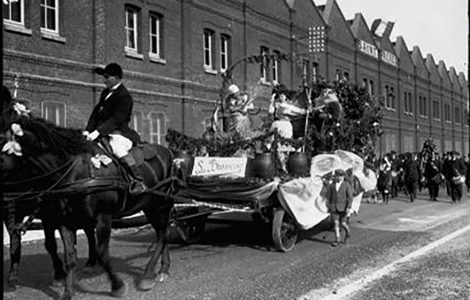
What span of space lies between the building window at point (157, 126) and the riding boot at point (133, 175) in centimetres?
1272

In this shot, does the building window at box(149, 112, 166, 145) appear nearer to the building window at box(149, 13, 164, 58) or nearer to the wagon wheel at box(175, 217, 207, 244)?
the building window at box(149, 13, 164, 58)

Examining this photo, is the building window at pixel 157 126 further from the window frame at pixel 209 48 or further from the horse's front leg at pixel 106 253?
the horse's front leg at pixel 106 253

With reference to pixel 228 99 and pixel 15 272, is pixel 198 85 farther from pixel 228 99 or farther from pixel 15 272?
pixel 15 272

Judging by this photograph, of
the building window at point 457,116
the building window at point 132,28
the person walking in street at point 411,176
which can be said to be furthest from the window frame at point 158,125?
the building window at point 457,116

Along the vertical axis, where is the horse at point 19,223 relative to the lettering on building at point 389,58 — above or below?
below

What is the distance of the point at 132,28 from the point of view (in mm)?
19266

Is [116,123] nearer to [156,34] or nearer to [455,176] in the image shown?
[156,34]

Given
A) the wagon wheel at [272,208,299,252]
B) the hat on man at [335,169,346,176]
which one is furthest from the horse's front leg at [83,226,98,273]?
the hat on man at [335,169,346,176]

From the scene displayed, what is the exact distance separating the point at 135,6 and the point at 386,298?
1509 centimetres

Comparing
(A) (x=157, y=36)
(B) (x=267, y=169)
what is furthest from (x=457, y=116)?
(B) (x=267, y=169)

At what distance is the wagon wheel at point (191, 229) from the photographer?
33.2 ft

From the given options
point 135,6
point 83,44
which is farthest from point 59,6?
point 135,6

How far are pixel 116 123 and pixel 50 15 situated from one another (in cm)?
1066

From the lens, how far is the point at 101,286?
704 cm
